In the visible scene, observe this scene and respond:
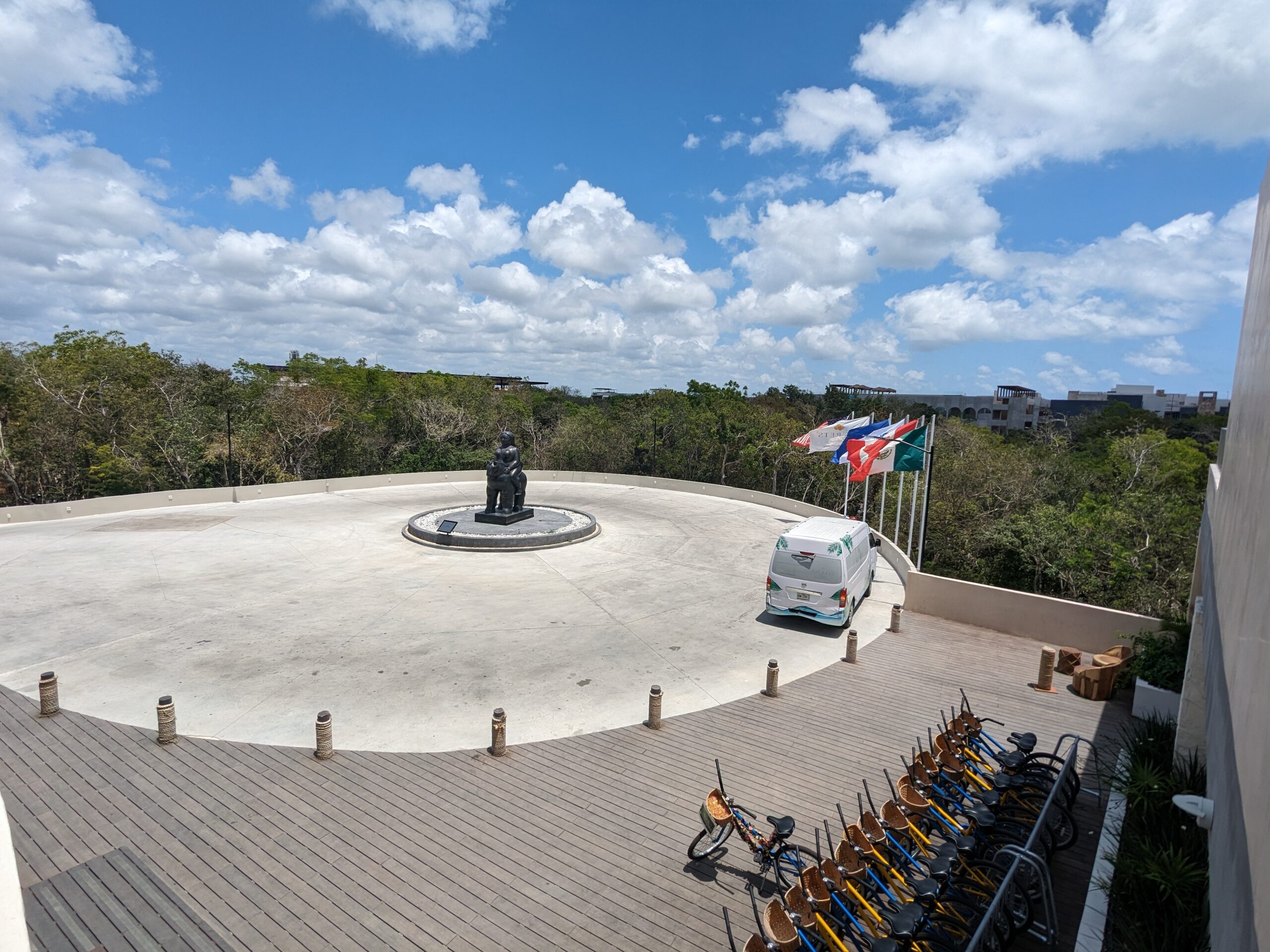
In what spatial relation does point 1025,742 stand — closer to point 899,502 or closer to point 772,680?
point 772,680

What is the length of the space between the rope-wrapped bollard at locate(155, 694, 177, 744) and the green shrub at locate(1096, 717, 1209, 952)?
1092cm

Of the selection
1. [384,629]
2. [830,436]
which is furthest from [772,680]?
[830,436]

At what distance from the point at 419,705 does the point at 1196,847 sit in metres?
9.66

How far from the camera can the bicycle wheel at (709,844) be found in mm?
6668

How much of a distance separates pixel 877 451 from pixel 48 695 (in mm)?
20323

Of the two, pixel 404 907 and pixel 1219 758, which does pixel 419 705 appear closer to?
pixel 404 907

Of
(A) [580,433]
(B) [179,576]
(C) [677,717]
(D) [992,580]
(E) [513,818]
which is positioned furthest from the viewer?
(A) [580,433]

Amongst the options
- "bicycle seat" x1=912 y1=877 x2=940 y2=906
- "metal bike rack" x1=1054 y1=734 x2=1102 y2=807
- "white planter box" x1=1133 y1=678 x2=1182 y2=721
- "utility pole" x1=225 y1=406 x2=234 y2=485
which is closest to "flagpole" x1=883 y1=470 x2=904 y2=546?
"white planter box" x1=1133 y1=678 x2=1182 y2=721

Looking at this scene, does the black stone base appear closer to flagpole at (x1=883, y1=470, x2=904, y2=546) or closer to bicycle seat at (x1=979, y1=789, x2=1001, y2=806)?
flagpole at (x1=883, y1=470, x2=904, y2=546)

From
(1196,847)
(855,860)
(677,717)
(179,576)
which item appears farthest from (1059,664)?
(179,576)

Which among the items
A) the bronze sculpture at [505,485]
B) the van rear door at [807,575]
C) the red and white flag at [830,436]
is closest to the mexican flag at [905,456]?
the red and white flag at [830,436]

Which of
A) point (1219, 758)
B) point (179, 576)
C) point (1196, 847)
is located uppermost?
point (1219, 758)

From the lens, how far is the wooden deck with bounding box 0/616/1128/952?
5941mm

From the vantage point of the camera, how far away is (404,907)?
6.02 metres
